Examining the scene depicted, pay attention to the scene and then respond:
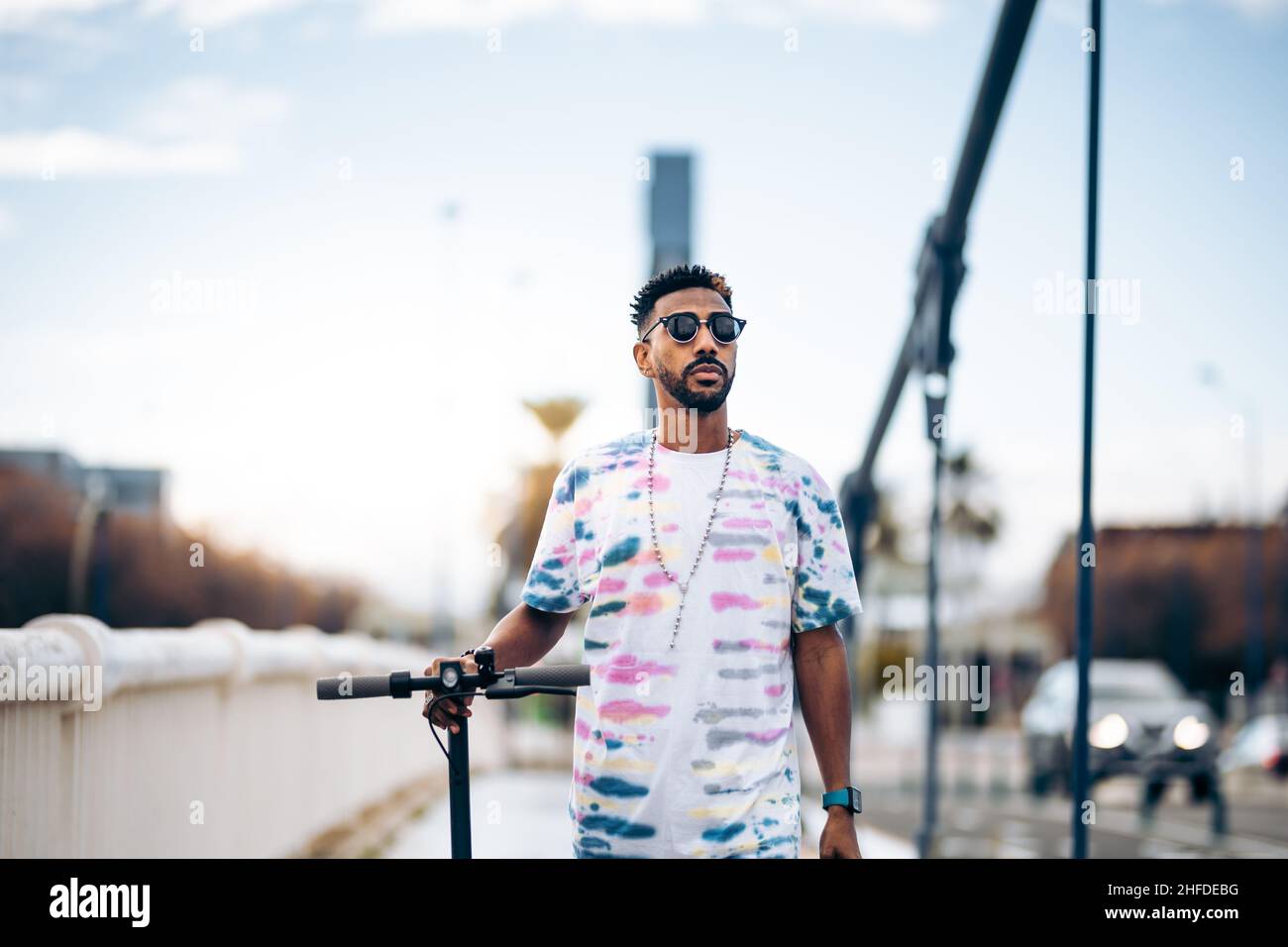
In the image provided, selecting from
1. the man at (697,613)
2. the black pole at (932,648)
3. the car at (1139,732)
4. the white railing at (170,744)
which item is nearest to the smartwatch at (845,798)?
the man at (697,613)

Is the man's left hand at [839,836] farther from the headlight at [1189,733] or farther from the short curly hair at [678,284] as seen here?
the headlight at [1189,733]

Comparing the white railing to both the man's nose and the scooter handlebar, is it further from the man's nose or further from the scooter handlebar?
the man's nose

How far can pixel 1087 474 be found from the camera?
560cm

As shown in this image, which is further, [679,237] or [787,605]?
[679,237]

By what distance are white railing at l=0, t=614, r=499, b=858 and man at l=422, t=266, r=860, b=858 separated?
1896 millimetres

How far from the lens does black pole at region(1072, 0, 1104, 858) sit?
18.1 ft

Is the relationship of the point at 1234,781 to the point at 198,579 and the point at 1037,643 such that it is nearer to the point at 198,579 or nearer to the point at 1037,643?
the point at 1037,643

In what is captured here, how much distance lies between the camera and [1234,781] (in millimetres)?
31422

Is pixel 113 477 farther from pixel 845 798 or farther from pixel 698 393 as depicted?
pixel 845 798

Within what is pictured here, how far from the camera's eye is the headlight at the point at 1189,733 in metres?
18.4

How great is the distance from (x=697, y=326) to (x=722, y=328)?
0.05m
